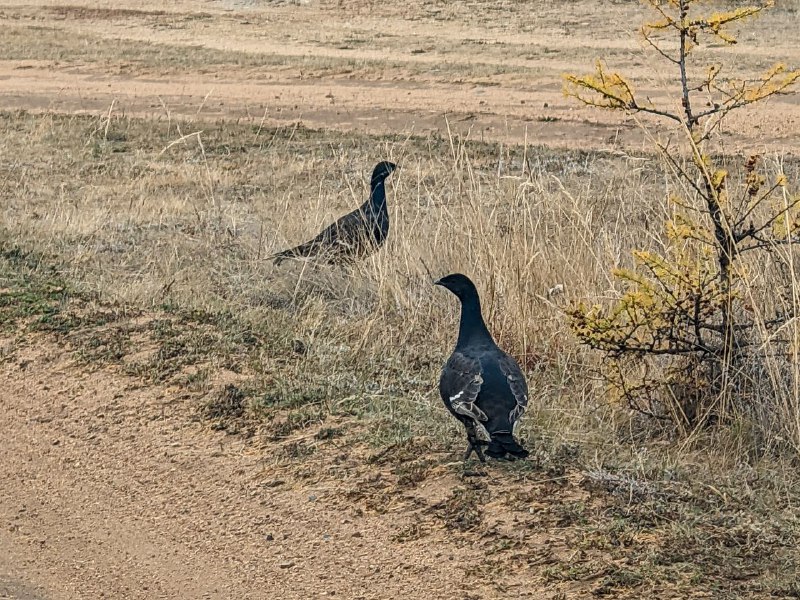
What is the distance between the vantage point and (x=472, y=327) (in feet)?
18.2

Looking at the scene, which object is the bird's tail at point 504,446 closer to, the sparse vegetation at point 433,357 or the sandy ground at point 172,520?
the sparse vegetation at point 433,357

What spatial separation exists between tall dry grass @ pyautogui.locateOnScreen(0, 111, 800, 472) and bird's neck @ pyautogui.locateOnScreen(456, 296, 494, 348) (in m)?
0.52

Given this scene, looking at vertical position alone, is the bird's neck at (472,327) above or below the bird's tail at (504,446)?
above

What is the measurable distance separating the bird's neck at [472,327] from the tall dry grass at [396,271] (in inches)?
20.3

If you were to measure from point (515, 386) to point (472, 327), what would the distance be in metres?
0.54

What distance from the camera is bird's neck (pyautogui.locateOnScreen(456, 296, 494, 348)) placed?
5.50 meters

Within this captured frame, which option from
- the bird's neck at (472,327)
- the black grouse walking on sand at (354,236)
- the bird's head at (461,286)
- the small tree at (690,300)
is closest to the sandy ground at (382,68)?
the black grouse walking on sand at (354,236)

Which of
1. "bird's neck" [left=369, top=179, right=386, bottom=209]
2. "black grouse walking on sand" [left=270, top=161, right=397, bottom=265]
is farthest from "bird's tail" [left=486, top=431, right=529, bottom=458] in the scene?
"bird's neck" [left=369, top=179, right=386, bottom=209]

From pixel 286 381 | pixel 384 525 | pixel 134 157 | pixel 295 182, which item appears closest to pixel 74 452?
pixel 286 381

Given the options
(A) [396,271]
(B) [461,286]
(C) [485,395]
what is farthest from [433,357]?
(C) [485,395]

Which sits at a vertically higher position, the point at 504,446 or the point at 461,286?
the point at 461,286

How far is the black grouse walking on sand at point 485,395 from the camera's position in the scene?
492 cm

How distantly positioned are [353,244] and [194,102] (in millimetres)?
12340

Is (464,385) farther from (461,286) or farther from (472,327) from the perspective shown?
(461,286)
